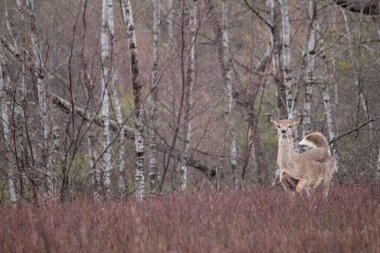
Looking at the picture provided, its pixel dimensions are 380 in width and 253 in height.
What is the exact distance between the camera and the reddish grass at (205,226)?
6.61m

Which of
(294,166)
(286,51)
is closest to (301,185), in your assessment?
(294,166)

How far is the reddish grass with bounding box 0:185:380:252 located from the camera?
6605 mm

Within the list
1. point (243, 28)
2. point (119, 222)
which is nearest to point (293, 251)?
point (119, 222)

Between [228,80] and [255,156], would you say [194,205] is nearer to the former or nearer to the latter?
[228,80]

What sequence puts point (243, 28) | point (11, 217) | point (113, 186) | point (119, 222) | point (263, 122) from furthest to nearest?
point (243, 28), point (263, 122), point (113, 186), point (11, 217), point (119, 222)

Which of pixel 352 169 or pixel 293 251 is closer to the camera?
pixel 293 251

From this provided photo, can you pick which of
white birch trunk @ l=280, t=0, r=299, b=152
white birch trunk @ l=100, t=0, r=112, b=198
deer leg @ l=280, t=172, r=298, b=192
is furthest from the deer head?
white birch trunk @ l=100, t=0, r=112, b=198

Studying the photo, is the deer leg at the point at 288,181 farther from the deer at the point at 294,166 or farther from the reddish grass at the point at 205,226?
the reddish grass at the point at 205,226

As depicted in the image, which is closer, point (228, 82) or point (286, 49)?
point (286, 49)

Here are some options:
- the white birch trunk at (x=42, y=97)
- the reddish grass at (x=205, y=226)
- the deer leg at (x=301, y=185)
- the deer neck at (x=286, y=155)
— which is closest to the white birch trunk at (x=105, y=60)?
the white birch trunk at (x=42, y=97)

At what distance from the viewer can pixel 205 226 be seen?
787 centimetres

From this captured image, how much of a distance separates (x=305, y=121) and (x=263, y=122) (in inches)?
332

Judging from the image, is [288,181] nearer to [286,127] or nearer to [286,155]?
[286,155]

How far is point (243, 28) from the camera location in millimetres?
24875
